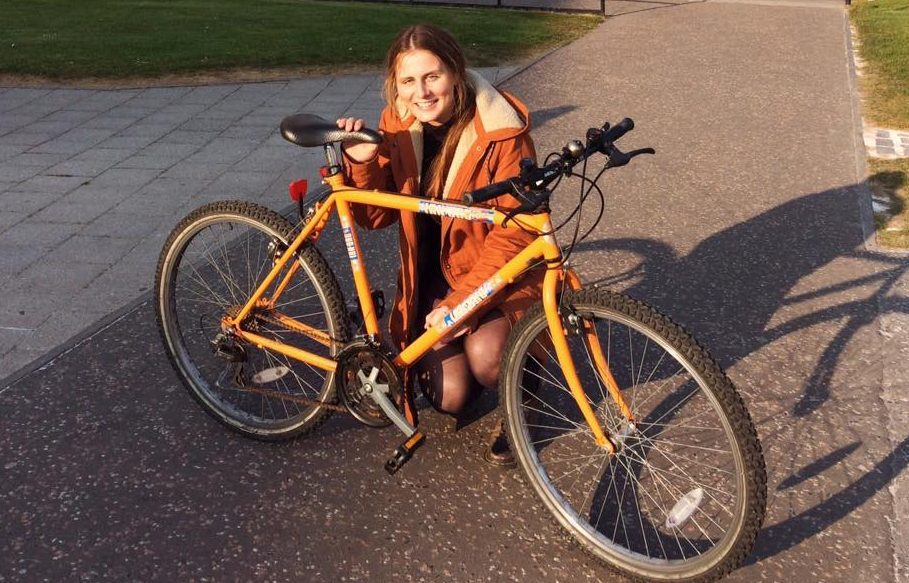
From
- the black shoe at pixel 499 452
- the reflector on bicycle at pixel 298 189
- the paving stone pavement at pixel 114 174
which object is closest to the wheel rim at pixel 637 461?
the black shoe at pixel 499 452

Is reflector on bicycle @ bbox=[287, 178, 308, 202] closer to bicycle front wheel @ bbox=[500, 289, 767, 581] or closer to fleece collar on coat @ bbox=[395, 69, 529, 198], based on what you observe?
fleece collar on coat @ bbox=[395, 69, 529, 198]

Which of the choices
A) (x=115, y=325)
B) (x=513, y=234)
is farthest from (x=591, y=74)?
(x=513, y=234)

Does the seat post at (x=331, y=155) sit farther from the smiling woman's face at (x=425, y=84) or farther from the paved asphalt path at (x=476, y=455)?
the paved asphalt path at (x=476, y=455)

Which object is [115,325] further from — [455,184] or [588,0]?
[588,0]

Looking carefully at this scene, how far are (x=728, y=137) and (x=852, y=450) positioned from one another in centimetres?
503

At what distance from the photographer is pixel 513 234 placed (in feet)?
10.7

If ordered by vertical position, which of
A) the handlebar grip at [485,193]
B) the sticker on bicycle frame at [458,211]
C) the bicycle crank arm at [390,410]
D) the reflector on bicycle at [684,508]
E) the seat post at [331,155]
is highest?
the handlebar grip at [485,193]

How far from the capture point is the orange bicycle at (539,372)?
281 cm

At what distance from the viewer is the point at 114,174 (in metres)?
7.13

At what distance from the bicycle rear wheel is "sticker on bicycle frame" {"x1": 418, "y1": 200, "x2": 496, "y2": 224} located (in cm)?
55

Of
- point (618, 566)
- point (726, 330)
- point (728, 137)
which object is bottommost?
point (728, 137)

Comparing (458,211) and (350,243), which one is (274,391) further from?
(458,211)

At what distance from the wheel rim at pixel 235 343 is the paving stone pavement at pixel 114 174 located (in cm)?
80

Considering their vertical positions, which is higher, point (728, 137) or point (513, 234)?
point (513, 234)
